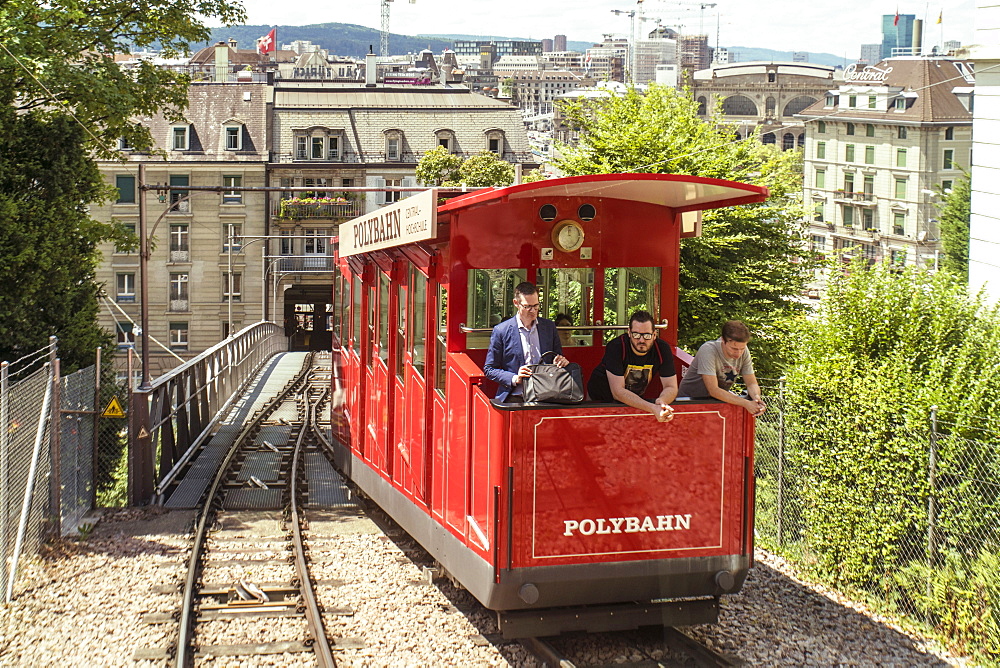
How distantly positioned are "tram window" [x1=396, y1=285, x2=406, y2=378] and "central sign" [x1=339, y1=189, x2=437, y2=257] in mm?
465

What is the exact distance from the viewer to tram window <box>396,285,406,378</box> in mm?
10508

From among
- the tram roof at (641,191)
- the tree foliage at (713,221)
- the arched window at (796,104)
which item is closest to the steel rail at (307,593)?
the tram roof at (641,191)

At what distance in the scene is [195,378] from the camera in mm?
19422

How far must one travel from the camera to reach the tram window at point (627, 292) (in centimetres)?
940

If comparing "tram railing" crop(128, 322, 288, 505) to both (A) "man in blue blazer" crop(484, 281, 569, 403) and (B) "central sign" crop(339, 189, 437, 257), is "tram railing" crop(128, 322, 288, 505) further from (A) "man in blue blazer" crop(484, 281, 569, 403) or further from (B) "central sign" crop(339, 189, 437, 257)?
(A) "man in blue blazer" crop(484, 281, 569, 403)

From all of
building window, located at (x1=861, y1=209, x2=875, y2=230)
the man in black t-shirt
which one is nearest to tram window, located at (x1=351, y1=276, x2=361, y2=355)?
the man in black t-shirt

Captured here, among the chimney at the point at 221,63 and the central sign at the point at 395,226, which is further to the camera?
the chimney at the point at 221,63

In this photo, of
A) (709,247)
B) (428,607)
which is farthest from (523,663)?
(709,247)

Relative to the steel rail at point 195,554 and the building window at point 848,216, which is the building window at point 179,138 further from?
the steel rail at point 195,554

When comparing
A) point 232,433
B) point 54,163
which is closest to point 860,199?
point 232,433

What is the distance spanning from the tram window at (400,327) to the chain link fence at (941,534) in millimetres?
4132

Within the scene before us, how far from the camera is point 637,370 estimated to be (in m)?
8.32

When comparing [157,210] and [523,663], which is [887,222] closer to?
[157,210]

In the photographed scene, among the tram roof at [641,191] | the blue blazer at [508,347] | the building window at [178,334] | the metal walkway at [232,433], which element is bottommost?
the building window at [178,334]
